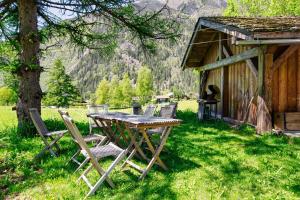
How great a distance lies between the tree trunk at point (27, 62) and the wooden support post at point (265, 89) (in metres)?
6.83

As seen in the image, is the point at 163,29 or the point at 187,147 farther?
the point at 163,29

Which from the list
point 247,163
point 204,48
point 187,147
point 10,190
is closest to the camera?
point 10,190

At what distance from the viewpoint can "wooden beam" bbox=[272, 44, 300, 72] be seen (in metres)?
8.89

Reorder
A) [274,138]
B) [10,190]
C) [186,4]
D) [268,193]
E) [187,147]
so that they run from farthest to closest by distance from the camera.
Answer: [186,4], [274,138], [187,147], [10,190], [268,193]

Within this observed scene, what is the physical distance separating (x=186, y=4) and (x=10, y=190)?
7.51 m

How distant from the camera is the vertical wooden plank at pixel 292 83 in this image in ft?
31.6

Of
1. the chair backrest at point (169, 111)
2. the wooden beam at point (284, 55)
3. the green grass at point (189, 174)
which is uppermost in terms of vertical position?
the wooden beam at point (284, 55)

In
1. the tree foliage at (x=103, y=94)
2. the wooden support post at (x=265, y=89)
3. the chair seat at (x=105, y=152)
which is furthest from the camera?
the tree foliage at (x=103, y=94)

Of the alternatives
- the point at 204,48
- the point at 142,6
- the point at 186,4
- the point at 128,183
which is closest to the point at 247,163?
the point at 128,183

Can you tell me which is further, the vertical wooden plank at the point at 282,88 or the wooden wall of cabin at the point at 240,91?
the wooden wall of cabin at the point at 240,91

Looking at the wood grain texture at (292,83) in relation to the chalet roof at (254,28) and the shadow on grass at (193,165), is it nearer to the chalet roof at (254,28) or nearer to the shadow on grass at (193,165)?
the chalet roof at (254,28)

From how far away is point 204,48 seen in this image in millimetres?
15336

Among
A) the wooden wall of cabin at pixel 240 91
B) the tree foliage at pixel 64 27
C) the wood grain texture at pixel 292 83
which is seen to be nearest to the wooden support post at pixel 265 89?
the wood grain texture at pixel 292 83

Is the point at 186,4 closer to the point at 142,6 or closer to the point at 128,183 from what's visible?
the point at 142,6
